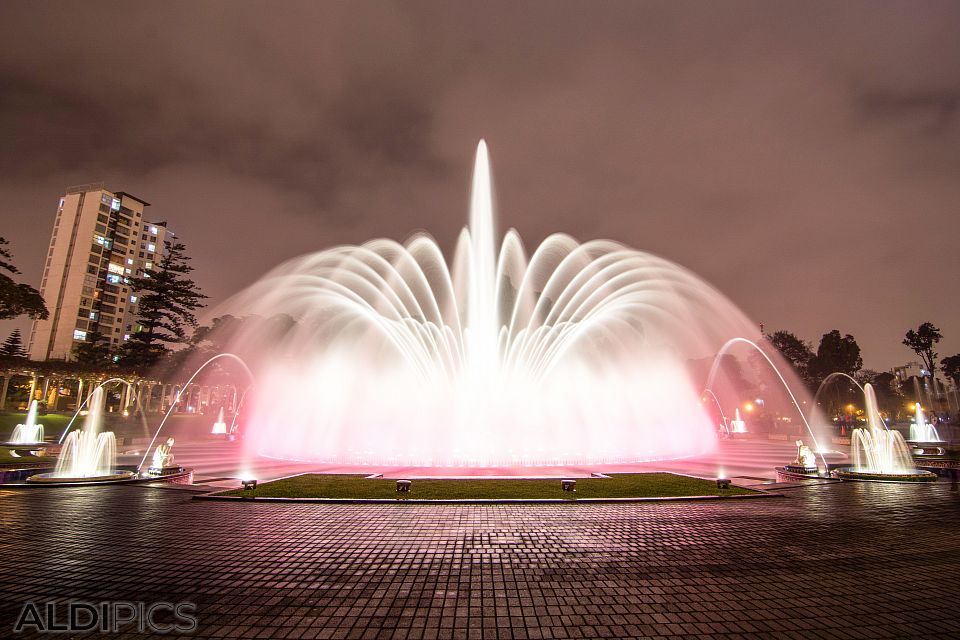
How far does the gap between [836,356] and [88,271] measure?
15838cm

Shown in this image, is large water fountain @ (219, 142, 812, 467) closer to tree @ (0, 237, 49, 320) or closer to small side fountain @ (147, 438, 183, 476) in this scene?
small side fountain @ (147, 438, 183, 476)

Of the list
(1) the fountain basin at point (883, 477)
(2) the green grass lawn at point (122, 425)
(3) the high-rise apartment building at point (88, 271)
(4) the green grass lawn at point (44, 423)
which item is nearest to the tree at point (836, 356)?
(1) the fountain basin at point (883, 477)

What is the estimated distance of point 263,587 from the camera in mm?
6090

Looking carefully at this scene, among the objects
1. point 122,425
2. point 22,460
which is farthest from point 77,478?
point 122,425

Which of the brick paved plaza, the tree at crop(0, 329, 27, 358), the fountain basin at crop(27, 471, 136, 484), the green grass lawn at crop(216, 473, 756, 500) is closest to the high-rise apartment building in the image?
the tree at crop(0, 329, 27, 358)

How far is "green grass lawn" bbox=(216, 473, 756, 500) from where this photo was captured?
1277 cm

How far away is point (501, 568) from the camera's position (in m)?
6.82

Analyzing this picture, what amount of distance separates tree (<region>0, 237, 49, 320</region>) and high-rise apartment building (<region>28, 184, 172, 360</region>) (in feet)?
235

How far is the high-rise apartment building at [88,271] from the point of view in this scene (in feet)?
339

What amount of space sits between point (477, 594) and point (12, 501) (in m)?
13.5

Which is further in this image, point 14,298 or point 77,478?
point 14,298

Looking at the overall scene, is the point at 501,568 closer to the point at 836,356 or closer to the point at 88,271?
the point at 836,356

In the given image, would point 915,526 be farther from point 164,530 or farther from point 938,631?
point 164,530

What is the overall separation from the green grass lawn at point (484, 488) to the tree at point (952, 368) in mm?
138480
